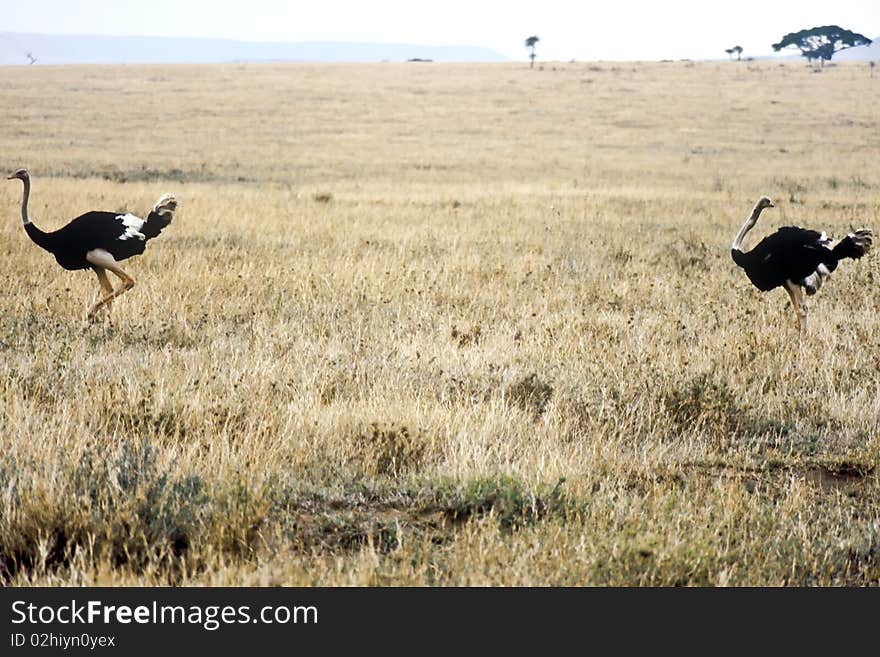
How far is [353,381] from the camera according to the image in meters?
6.92

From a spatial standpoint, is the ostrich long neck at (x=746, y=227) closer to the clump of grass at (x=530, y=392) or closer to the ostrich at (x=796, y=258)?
the ostrich at (x=796, y=258)

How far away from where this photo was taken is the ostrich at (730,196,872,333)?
30.0 feet

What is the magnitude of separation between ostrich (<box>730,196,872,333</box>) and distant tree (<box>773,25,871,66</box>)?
268 ft

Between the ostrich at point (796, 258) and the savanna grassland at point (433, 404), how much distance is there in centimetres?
48

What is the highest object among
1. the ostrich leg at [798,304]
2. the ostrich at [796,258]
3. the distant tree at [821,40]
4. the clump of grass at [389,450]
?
the distant tree at [821,40]

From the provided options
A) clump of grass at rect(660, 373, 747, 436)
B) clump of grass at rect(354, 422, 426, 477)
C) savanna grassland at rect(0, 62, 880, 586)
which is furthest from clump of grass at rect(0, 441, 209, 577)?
clump of grass at rect(660, 373, 747, 436)

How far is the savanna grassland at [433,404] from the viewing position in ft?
13.7

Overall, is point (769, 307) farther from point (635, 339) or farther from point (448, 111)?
point (448, 111)

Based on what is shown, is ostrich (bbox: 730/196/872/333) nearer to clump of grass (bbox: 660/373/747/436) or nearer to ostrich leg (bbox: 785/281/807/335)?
ostrich leg (bbox: 785/281/807/335)

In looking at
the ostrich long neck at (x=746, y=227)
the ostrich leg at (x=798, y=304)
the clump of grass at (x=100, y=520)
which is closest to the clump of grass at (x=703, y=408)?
the ostrich leg at (x=798, y=304)

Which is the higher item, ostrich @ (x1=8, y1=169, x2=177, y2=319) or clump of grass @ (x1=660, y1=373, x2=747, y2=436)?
ostrich @ (x1=8, y1=169, x2=177, y2=319)

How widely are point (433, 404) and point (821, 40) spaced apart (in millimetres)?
89113

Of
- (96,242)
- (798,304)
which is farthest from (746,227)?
(96,242)

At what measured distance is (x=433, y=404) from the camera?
251 inches
